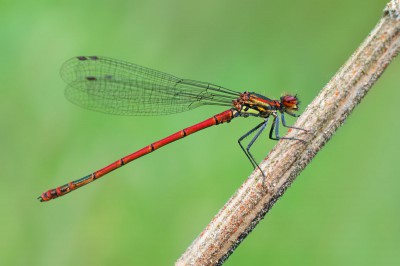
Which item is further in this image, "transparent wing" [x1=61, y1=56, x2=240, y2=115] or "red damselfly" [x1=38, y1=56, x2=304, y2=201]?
"transparent wing" [x1=61, y1=56, x2=240, y2=115]

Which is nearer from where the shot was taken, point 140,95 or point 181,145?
point 140,95

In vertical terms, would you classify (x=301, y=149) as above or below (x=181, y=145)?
below

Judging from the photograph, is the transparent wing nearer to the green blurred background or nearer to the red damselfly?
the red damselfly

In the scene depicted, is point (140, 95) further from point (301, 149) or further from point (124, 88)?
point (301, 149)

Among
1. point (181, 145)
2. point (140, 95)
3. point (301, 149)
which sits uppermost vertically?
point (140, 95)

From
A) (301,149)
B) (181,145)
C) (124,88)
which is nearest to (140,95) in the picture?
(124,88)

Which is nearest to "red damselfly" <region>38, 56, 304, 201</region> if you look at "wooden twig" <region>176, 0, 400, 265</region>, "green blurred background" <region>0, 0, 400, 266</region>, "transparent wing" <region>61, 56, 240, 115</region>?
"transparent wing" <region>61, 56, 240, 115</region>

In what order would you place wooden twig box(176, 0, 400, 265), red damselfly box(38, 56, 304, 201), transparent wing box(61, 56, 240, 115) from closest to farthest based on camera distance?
wooden twig box(176, 0, 400, 265), red damselfly box(38, 56, 304, 201), transparent wing box(61, 56, 240, 115)

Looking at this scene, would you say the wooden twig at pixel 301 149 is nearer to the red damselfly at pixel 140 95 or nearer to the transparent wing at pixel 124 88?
the red damselfly at pixel 140 95
